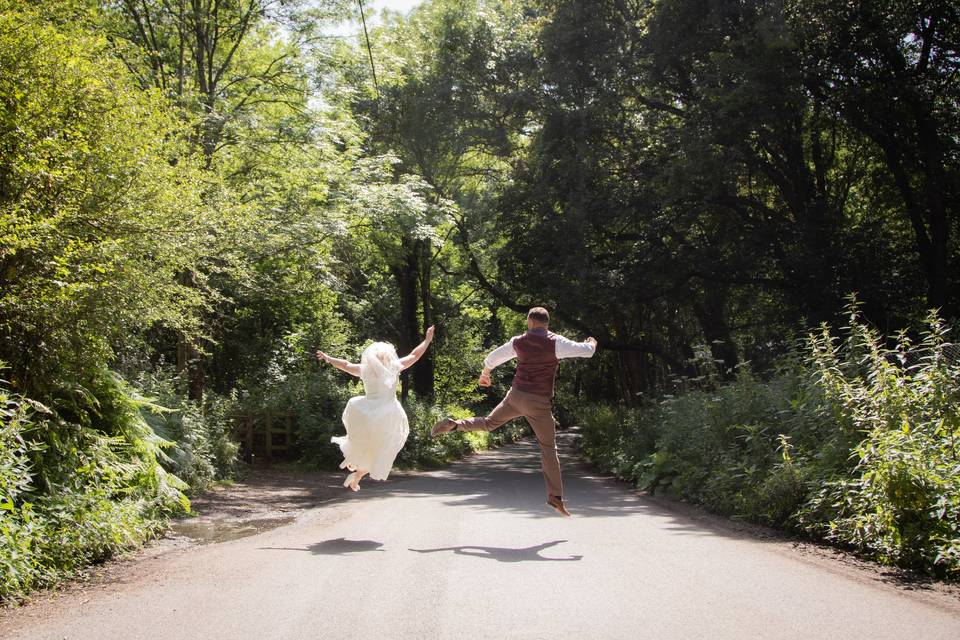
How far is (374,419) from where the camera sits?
1037cm

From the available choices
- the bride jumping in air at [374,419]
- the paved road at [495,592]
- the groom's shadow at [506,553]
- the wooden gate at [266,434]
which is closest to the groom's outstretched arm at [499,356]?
the bride jumping in air at [374,419]

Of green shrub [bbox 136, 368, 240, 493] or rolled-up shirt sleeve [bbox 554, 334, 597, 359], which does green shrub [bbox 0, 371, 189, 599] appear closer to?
green shrub [bbox 136, 368, 240, 493]

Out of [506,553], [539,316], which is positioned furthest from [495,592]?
[539,316]

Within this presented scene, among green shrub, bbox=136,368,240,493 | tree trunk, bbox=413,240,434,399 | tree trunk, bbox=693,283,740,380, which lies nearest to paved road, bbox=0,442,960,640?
green shrub, bbox=136,368,240,493

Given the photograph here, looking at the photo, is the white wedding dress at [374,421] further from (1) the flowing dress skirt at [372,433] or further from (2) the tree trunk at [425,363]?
(2) the tree trunk at [425,363]

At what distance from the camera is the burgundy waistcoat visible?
30.5 ft

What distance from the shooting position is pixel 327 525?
10805 mm

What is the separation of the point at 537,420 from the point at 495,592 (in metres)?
3.19

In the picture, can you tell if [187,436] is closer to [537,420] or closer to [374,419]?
[374,419]

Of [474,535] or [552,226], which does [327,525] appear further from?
[552,226]

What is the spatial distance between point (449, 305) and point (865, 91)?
26.5 m

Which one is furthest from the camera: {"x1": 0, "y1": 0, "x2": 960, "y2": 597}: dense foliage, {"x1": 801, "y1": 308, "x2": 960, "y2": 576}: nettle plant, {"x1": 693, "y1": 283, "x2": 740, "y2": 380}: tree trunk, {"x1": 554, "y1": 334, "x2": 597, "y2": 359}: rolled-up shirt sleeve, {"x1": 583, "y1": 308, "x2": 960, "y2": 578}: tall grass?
{"x1": 693, "y1": 283, "x2": 740, "y2": 380}: tree trunk

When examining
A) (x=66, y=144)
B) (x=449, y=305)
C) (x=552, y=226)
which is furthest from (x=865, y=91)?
(x=449, y=305)

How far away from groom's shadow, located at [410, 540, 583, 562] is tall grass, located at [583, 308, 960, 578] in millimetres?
3140
